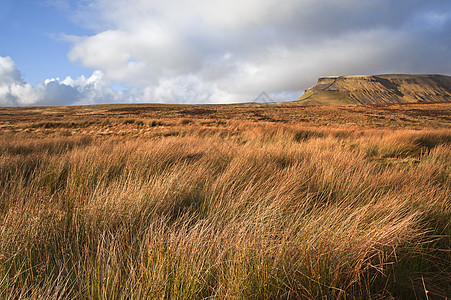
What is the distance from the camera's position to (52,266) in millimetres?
1264

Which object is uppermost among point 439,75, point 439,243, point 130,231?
→ point 439,75

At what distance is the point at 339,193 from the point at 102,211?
2308mm

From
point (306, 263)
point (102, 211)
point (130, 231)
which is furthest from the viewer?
point (102, 211)

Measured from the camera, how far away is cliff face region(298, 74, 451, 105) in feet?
419

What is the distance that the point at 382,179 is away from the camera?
269 cm

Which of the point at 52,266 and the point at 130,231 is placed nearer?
the point at 52,266

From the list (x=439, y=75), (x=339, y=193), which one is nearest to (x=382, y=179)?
(x=339, y=193)

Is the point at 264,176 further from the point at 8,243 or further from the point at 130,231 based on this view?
the point at 8,243

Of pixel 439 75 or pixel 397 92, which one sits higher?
pixel 439 75

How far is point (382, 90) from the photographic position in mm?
139750

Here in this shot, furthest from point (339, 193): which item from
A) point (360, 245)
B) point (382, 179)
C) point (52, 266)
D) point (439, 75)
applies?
point (439, 75)

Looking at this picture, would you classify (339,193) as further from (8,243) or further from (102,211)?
(8,243)

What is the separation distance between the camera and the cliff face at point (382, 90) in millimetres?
127562

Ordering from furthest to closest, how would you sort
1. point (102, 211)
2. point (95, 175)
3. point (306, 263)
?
point (95, 175), point (102, 211), point (306, 263)
